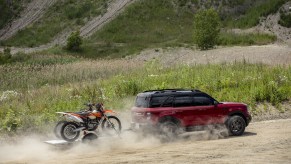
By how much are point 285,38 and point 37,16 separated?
3967 cm

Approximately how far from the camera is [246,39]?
5759cm

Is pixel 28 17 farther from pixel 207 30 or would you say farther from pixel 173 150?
pixel 173 150

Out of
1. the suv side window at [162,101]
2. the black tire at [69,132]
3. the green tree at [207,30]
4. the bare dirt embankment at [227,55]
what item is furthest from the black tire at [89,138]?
the green tree at [207,30]

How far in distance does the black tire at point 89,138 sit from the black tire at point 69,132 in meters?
0.37

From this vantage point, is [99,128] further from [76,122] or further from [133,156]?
[133,156]

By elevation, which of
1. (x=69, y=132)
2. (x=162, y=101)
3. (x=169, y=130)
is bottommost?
(x=169, y=130)

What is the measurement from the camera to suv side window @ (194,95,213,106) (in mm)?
17648

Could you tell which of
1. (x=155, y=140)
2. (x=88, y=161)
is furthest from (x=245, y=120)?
(x=88, y=161)

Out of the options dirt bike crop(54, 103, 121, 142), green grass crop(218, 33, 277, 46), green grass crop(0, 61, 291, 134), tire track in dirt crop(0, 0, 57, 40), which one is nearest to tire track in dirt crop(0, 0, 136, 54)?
tire track in dirt crop(0, 0, 57, 40)

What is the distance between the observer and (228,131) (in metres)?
17.6

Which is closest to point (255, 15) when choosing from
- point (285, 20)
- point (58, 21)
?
point (285, 20)

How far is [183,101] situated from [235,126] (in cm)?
225

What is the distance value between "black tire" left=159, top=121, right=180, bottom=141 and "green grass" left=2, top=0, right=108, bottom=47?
5273 cm

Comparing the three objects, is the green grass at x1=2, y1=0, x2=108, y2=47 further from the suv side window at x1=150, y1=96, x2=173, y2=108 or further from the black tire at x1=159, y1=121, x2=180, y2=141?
the black tire at x1=159, y1=121, x2=180, y2=141
